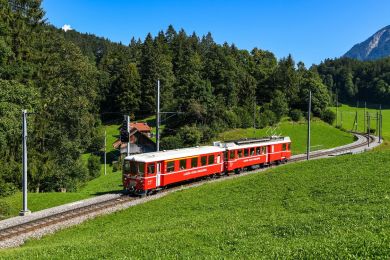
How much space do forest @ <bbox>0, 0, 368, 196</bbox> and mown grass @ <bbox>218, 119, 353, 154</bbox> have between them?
214cm

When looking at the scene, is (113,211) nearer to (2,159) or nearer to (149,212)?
(149,212)

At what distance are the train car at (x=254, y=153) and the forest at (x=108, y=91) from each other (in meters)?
15.7

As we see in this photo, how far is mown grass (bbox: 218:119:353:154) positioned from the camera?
76625 mm

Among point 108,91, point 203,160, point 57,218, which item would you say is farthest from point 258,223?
point 108,91

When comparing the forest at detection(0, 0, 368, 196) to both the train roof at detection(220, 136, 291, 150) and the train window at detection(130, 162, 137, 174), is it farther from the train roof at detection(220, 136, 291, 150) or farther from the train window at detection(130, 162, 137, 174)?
the train roof at detection(220, 136, 291, 150)

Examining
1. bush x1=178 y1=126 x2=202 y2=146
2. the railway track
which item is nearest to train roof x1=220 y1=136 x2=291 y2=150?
the railway track

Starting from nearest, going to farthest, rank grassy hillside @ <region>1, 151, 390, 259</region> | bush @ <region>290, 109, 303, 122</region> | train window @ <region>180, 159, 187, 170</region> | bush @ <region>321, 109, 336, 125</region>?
1. grassy hillside @ <region>1, 151, 390, 259</region>
2. train window @ <region>180, 159, 187, 170</region>
3. bush @ <region>290, 109, 303, 122</region>
4. bush @ <region>321, 109, 336, 125</region>

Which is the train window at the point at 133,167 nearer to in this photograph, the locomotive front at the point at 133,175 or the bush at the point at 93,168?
the locomotive front at the point at 133,175

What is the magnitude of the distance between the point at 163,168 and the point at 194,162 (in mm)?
4224

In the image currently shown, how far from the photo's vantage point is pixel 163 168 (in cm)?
3106

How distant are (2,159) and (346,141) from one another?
68399 millimetres

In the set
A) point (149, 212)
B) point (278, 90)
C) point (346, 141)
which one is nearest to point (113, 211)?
point (149, 212)

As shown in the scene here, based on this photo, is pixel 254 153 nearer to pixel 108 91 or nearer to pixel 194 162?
pixel 194 162

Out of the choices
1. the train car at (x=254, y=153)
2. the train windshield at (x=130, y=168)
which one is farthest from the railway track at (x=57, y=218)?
the train car at (x=254, y=153)
